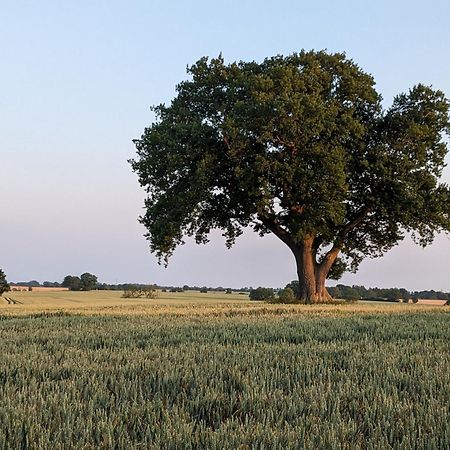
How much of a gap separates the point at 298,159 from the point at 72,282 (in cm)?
6550

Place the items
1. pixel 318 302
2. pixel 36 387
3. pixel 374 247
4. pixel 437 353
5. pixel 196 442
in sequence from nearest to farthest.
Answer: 1. pixel 196 442
2. pixel 36 387
3. pixel 437 353
4. pixel 318 302
5. pixel 374 247

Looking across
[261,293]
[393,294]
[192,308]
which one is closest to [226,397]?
[192,308]

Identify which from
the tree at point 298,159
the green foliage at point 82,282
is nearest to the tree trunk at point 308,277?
the tree at point 298,159

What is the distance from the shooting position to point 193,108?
38.7 m

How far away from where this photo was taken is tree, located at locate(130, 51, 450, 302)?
109 ft

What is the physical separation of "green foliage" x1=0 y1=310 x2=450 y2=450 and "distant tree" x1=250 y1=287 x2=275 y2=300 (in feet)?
198

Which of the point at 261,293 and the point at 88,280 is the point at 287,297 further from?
the point at 88,280

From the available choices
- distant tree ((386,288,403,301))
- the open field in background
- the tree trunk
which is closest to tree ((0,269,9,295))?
the open field in background

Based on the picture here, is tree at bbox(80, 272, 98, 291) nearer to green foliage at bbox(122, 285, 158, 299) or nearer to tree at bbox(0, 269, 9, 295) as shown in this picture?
green foliage at bbox(122, 285, 158, 299)

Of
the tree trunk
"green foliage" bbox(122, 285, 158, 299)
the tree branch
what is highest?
the tree branch

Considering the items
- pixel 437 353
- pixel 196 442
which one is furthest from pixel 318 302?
pixel 196 442

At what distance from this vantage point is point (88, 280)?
89.5m

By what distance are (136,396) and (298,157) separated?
97.5 ft

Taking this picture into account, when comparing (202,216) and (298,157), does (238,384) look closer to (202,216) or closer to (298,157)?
(298,157)
